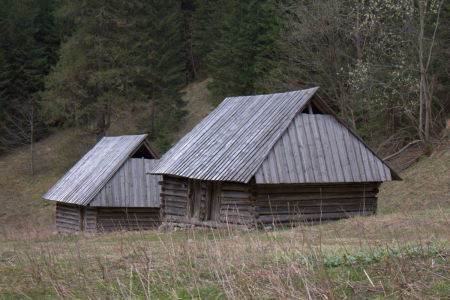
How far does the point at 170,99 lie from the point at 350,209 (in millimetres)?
26952

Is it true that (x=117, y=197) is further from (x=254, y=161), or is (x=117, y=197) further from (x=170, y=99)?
(x=170, y=99)

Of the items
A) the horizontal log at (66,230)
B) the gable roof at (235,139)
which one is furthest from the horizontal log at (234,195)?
the horizontal log at (66,230)

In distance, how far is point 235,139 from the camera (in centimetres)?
1747

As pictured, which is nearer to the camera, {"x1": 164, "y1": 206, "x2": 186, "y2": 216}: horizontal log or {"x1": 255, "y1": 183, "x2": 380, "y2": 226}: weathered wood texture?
{"x1": 255, "y1": 183, "x2": 380, "y2": 226}: weathered wood texture

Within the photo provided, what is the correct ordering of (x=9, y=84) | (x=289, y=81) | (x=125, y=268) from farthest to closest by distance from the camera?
1. (x=9, y=84)
2. (x=289, y=81)
3. (x=125, y=268)

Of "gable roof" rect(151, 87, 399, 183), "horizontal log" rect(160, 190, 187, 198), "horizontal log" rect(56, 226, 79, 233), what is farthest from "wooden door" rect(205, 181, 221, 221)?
"horizontal log" rect(56, 226, 79, 233)

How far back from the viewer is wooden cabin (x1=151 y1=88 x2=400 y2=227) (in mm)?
15719

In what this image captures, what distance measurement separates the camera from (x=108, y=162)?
24.7m

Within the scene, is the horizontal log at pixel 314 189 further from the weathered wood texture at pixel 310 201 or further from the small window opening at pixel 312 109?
the small window opening at pixel 312 109

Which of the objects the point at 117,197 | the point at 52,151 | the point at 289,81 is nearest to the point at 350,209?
the point at 117,197

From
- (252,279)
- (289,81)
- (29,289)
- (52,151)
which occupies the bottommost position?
(52,151)

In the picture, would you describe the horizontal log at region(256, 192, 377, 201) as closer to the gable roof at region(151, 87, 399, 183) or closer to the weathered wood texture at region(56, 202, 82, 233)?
the gable roof at region(151, 87, 399, 183)

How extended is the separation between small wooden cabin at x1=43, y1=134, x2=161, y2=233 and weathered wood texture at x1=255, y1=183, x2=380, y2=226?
757 centimetres

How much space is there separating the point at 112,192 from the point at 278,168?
33.6ft
